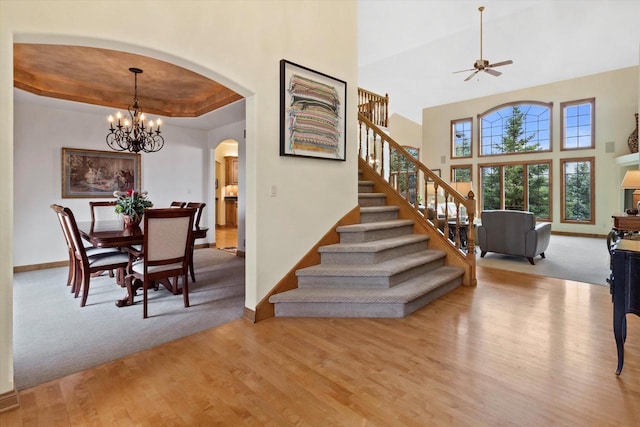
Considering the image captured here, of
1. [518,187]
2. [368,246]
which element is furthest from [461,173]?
[368,246]

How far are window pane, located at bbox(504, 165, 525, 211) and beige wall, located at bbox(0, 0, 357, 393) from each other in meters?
8.09

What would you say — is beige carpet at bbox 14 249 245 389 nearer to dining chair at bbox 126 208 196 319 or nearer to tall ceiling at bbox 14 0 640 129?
dining chair at bbox 126 208 196 319

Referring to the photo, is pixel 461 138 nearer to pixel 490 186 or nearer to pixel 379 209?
pixel 490 186

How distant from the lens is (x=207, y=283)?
428 centimetres

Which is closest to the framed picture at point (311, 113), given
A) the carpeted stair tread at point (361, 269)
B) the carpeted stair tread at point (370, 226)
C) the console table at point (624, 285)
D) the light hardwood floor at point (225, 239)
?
the carpeted stair tread at point (370, 226)

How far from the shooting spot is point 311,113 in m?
3.41

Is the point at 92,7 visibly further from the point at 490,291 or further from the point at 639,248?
the point at 490,291

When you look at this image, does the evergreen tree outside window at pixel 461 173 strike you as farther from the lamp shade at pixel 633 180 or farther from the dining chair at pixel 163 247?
the dining chair at pixel 163 247

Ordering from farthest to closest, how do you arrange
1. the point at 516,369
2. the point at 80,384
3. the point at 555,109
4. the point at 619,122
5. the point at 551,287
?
the point at 555,109 → the point at 619,122 → the point at 551,287 → the point at 516,369 → the point at 80,384

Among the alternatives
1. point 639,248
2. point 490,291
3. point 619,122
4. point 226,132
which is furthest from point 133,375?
point 619,122

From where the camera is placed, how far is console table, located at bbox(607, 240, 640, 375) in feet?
6.31

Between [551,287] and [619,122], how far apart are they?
7.09 metres

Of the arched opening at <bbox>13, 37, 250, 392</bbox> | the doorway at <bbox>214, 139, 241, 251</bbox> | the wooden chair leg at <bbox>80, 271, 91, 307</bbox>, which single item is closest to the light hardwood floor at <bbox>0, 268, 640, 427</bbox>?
the wooden chair leg at <bbox>80, 271, 91, 307</bbox>

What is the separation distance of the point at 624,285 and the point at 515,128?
31.0ft
